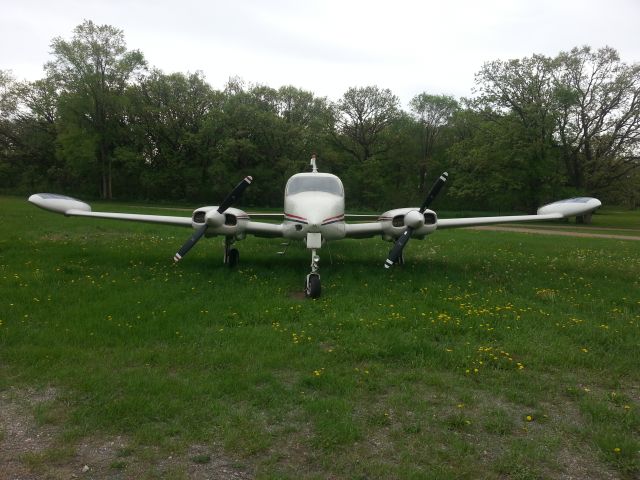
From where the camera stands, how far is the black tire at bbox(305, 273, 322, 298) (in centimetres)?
884

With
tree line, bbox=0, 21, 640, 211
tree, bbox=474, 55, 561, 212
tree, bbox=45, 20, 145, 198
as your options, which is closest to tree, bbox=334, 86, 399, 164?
tree line, bbox=0, 21, 640, 211

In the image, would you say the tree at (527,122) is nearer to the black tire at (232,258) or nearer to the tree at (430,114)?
the tree at (430,114)

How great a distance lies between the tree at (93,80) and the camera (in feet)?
155

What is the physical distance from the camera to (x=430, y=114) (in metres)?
55.9

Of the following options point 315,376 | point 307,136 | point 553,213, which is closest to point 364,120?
point 307,136

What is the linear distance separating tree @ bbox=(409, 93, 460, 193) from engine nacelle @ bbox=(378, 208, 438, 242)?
46.1 m

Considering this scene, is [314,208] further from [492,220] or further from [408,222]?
[492,220]

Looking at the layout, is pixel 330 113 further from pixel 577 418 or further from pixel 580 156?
pixel 577 418

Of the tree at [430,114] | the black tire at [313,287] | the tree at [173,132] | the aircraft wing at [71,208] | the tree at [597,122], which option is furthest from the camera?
the tree at [430,114]

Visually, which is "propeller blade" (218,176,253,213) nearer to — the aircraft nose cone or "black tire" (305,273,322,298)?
the aircraft nose cone

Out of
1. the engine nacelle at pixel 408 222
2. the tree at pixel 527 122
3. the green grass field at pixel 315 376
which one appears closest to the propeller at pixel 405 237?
the engine nacelle at pixel 408 222

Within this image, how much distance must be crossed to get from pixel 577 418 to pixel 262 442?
322cm

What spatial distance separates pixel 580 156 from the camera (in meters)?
40.4

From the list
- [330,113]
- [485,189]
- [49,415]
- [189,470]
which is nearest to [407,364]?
[189,470]
